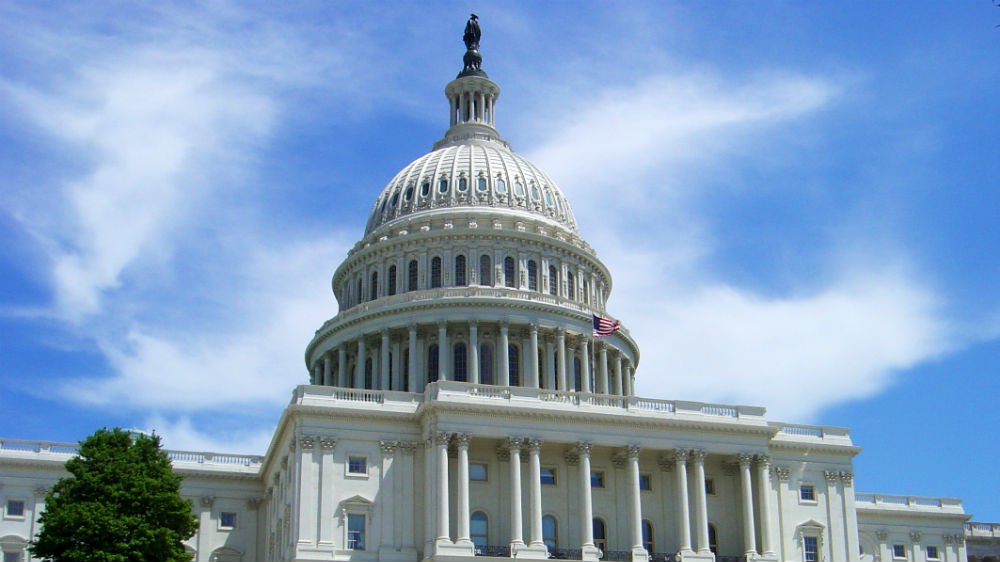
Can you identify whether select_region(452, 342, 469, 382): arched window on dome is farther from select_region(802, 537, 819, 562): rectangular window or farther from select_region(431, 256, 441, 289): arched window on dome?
select_region(802, 537, 819, 562): rectangular window

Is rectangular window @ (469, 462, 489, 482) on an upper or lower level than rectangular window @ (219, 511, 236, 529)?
upper

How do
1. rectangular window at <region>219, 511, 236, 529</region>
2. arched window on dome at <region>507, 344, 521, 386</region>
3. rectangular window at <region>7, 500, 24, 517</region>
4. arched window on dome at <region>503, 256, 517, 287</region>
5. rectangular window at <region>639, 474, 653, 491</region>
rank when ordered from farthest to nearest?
1. arched window on dome at <region>503, 256, 517, 287</region>
2. arched window on dome at <region>507, 344, 521, 386</region>
3. rectangular window at <region>219, 511, 236, 529</region>
4. rectangular window at <region>7, 500, 24, 517</region>
5. rectangular window at <region>639, 474, 653, 491</region>

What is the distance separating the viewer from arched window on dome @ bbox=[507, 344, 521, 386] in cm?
9306

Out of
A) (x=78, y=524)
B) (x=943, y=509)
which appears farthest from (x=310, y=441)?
(x=943, y=509)

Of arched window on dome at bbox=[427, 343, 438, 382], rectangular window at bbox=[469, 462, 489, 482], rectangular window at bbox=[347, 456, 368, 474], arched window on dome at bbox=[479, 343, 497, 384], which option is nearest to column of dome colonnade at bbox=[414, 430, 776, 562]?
rectangular window at bbox=[469, 462, 489, 482]

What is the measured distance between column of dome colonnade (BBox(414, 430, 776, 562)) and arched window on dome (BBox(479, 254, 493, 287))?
23.0 metres

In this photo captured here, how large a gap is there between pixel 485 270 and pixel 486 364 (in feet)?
24.9

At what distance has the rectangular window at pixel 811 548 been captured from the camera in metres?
79.1

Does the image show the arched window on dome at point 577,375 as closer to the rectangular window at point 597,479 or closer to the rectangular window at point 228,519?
the rectangular window at point 597,479

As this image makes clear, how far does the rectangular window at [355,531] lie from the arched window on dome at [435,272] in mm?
27542

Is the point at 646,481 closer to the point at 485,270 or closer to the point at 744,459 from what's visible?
the point at 744,459

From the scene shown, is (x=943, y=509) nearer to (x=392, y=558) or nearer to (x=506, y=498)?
(x=506, y=498)

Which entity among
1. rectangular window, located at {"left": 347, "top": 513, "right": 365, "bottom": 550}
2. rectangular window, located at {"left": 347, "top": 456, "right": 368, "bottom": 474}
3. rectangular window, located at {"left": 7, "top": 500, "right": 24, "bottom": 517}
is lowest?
rectangular window, located at {"left": 347, "top": 513, "right": 365, "bottom": 550}

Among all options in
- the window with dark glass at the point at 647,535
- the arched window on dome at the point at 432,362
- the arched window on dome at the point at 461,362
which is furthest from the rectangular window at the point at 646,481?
the arched window on dome at the point at 432,362
